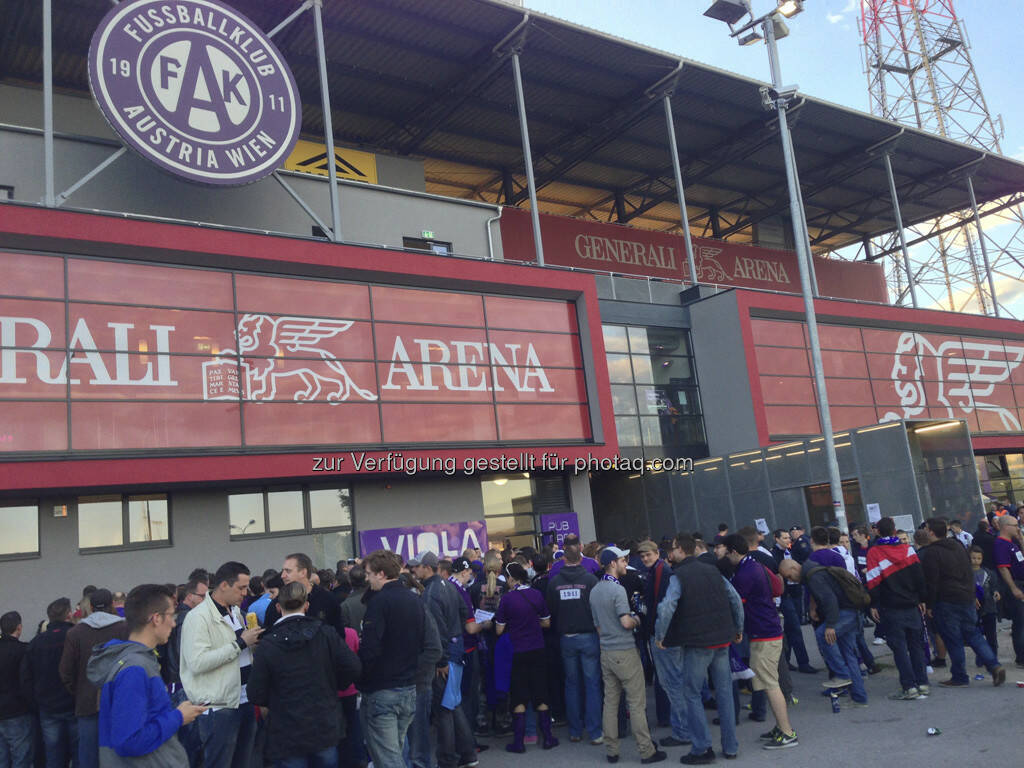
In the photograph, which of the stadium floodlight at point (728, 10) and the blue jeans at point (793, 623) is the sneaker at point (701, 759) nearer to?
the blue jeans at point (793, 623)

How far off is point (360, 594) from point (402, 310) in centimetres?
1152

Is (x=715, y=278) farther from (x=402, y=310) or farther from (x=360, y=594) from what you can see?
(x=360, y=594)

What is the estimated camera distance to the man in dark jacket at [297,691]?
5445mm

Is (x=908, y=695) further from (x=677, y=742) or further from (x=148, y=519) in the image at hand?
(x=148, y=519)

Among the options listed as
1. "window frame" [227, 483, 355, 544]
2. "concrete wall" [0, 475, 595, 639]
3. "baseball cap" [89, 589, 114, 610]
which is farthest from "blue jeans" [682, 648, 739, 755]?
"window frame" [227, 483, 355, 544]

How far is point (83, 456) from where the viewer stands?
14.8 m

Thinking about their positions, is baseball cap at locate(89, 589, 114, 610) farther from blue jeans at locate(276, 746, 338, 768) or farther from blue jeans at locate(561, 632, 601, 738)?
blue jeans at locate(561, 632, 601, 738)

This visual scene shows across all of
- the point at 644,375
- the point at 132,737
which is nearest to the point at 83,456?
the point at 132,737

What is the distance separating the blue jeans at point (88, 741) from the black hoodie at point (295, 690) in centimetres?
212

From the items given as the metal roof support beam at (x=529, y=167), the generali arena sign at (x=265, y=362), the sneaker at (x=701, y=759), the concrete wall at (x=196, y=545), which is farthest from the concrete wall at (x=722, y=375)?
the sneaker at (x=701, y=759)

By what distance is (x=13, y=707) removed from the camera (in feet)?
24.2

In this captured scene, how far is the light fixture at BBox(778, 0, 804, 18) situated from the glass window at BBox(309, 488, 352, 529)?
13.7m

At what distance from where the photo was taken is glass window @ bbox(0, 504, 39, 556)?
14844mm

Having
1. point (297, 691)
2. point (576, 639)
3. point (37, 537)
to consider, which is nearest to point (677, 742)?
point (576, 639)
